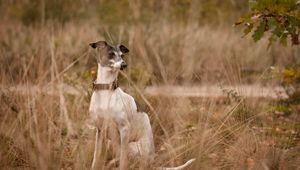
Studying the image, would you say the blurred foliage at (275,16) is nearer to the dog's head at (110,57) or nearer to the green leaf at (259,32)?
the green leaf at (259,32)

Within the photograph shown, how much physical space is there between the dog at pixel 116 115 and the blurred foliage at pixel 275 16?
0.97 meters

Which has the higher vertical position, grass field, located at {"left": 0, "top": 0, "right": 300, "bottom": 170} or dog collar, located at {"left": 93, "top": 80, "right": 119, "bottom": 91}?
dog collar, located at {"left": 93, "top": 80, "right": 119, "bottom": 91}

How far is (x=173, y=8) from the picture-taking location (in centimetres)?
1725

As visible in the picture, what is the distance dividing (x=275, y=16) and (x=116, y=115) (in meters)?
1.32

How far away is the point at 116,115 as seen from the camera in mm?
3932

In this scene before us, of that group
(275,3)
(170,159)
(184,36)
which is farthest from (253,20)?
(184,36)

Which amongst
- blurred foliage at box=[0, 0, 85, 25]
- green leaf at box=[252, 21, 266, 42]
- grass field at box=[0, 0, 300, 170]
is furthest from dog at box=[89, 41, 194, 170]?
blurred foliage at box=[0, 0, 85, 25]

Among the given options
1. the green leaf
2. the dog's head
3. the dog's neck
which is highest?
the green leaf

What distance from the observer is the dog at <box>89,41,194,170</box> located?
12.9ft

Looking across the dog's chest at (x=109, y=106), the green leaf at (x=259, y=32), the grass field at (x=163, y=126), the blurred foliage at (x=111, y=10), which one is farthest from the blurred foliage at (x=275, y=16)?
the blurred foliage at (x=111, y=10)

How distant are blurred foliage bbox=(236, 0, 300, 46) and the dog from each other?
971 mm

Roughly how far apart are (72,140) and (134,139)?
102cm

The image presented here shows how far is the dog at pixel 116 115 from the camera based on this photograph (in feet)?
12.9

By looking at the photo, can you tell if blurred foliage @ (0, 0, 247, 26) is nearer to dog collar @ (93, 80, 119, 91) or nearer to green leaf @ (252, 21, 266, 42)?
dog collar @ (93, 80, 119, 91)
